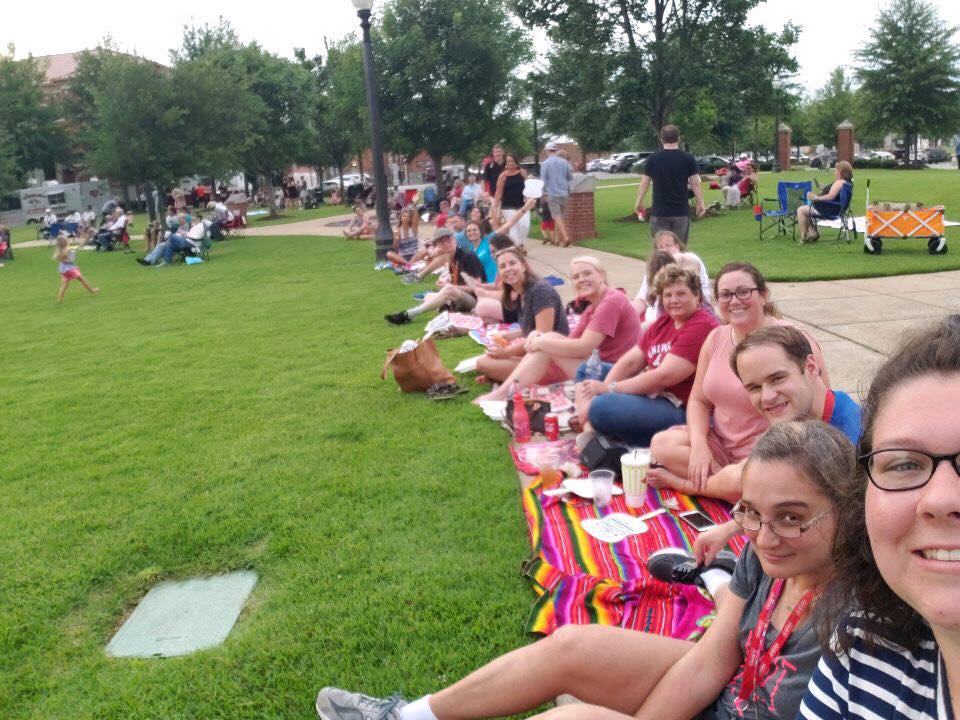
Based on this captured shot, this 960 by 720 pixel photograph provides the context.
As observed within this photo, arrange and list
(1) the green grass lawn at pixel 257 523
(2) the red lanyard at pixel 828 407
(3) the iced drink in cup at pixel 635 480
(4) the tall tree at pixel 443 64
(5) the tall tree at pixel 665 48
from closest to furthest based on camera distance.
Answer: (1) the green grass lawn at pixel 257 523, (2) the red lanyard at pixel 828 407, (3) the iced drink in cup at pixel 635 480, (5) the tall tree at pixel 665 48, (4) the tall tree at pixel 443 64

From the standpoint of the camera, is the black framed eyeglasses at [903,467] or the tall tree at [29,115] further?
the tall tree at [29,115]

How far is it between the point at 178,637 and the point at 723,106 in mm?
19179

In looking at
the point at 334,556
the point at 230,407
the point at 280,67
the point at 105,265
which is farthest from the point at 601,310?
the point at 280,67

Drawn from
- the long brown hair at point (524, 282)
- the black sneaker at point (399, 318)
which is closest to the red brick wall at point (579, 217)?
the black sneaker at point (399, 318)

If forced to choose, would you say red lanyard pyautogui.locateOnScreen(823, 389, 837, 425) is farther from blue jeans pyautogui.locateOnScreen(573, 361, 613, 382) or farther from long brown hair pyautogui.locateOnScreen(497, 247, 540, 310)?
long brown hair pyautogui.locateOnScreen(497, 247, 540, 310)

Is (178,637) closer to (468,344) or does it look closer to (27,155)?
(468,344)

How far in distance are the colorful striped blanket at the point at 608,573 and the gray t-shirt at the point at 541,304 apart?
2.31m

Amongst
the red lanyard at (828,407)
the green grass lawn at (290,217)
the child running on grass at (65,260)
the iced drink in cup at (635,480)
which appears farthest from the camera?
the green grass lawn at (290,217)

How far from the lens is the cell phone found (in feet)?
13.4

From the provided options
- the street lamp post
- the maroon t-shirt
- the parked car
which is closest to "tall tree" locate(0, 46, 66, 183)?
the street lamp post

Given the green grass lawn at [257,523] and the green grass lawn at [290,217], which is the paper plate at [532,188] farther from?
the green grass lawn at [290,217]

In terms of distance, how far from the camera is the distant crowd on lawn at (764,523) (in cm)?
114

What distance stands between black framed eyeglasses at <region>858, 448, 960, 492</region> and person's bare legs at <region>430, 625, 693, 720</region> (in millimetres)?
1553

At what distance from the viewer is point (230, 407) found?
7.02m
